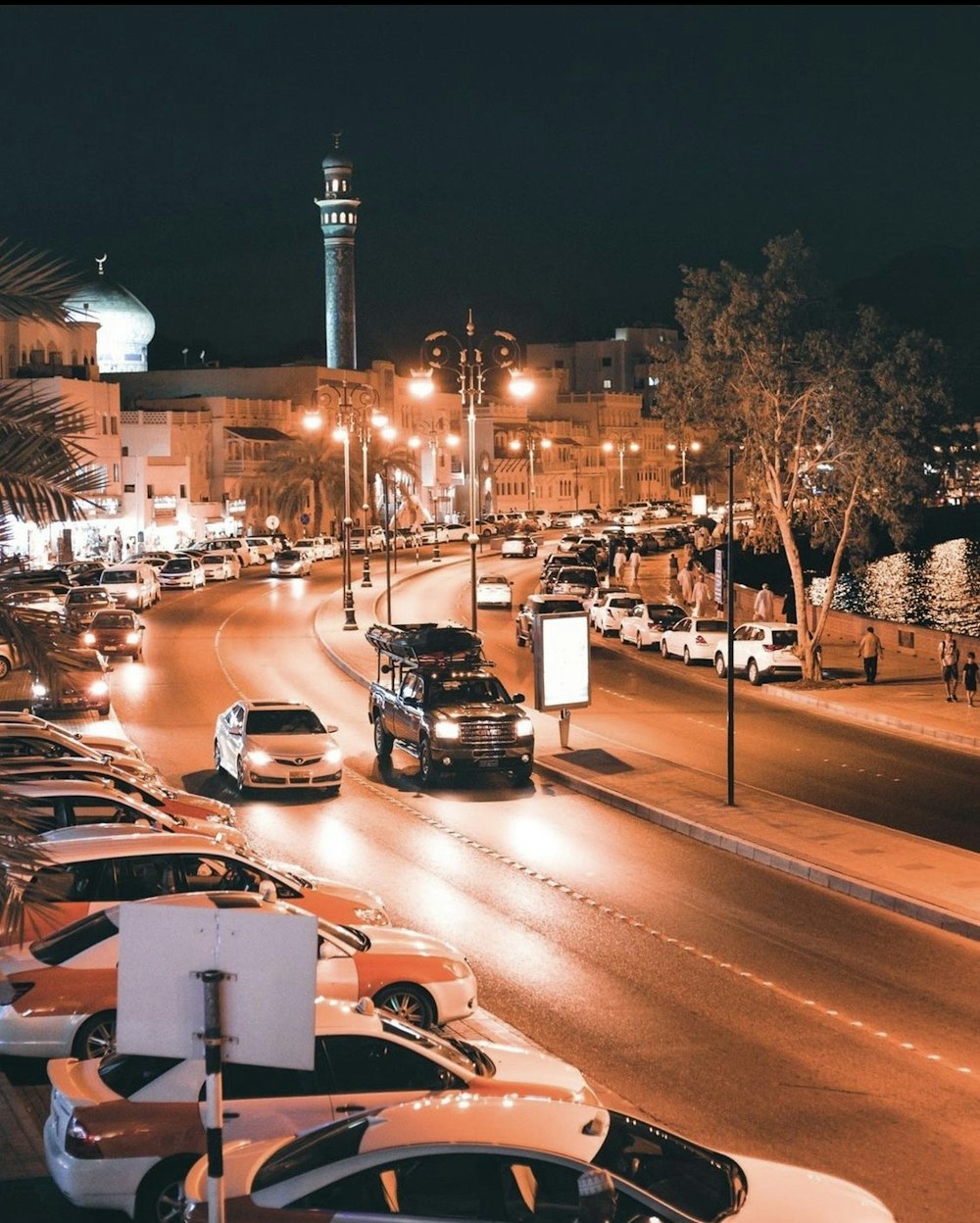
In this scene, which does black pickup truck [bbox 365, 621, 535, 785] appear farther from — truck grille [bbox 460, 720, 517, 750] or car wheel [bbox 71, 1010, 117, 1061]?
car wheel [bbox 71, 1010, 117, 1061]

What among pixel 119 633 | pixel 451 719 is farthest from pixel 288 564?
pixel 451 719

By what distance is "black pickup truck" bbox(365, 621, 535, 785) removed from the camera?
93.1 feet

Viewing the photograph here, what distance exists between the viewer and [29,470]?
20.1ft

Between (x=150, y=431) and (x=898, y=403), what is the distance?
66258 mm

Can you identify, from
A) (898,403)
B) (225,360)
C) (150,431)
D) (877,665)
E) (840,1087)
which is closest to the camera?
(840,1087)

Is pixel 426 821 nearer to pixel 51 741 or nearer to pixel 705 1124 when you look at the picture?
pixel 51 741

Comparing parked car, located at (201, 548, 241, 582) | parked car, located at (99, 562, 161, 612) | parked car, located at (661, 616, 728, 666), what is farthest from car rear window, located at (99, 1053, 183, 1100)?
parked car, located at (201, 548, 241, 582)

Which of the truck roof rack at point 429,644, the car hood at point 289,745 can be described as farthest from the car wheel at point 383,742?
the car hood at point 289,745

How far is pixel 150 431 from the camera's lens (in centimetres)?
10075

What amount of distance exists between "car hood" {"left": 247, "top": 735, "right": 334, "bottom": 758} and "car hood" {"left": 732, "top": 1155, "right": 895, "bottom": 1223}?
1929 cm

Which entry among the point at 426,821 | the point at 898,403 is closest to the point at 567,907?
the point at 426,821

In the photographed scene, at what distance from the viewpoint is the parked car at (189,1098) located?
936 cm

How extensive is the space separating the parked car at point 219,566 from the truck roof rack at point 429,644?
39.7 metres

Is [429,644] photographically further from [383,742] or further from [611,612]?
[611,612]
